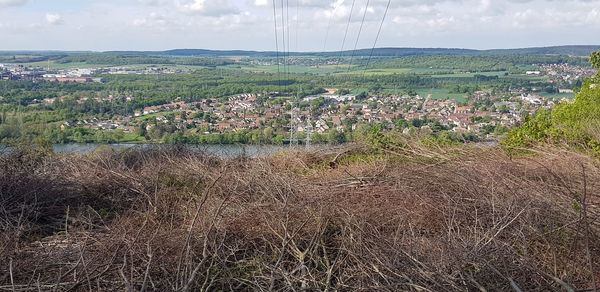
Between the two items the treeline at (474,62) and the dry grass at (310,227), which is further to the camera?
the treeline at (474,62)

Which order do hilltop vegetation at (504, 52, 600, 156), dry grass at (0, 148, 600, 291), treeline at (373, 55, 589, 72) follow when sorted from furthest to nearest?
treeline at (373, 55, 589, 72) → hilltop vegetation at (504, 52, 600, 156) → dry grass at (0, 148, 600, 291)

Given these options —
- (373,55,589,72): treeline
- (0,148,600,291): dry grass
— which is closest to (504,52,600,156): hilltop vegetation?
(0,148,600,291): dry grass

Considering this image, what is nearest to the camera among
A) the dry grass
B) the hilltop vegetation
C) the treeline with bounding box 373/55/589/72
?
the dry grass

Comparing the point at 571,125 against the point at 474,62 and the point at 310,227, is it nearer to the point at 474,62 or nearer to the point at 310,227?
the point at 310,227

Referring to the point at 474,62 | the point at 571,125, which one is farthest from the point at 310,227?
the point at 474,62

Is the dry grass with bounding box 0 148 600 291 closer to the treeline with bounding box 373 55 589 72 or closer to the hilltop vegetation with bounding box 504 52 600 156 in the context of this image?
the hilltop vegetation with bounding box 504 52 600 156

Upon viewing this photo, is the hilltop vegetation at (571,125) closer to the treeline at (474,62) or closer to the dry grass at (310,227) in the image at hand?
the dry grass at (310,227)

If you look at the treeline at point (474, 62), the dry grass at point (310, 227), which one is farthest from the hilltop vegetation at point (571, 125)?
the treeline at point (474, 62)

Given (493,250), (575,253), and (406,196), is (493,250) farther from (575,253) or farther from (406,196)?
(406,196)
